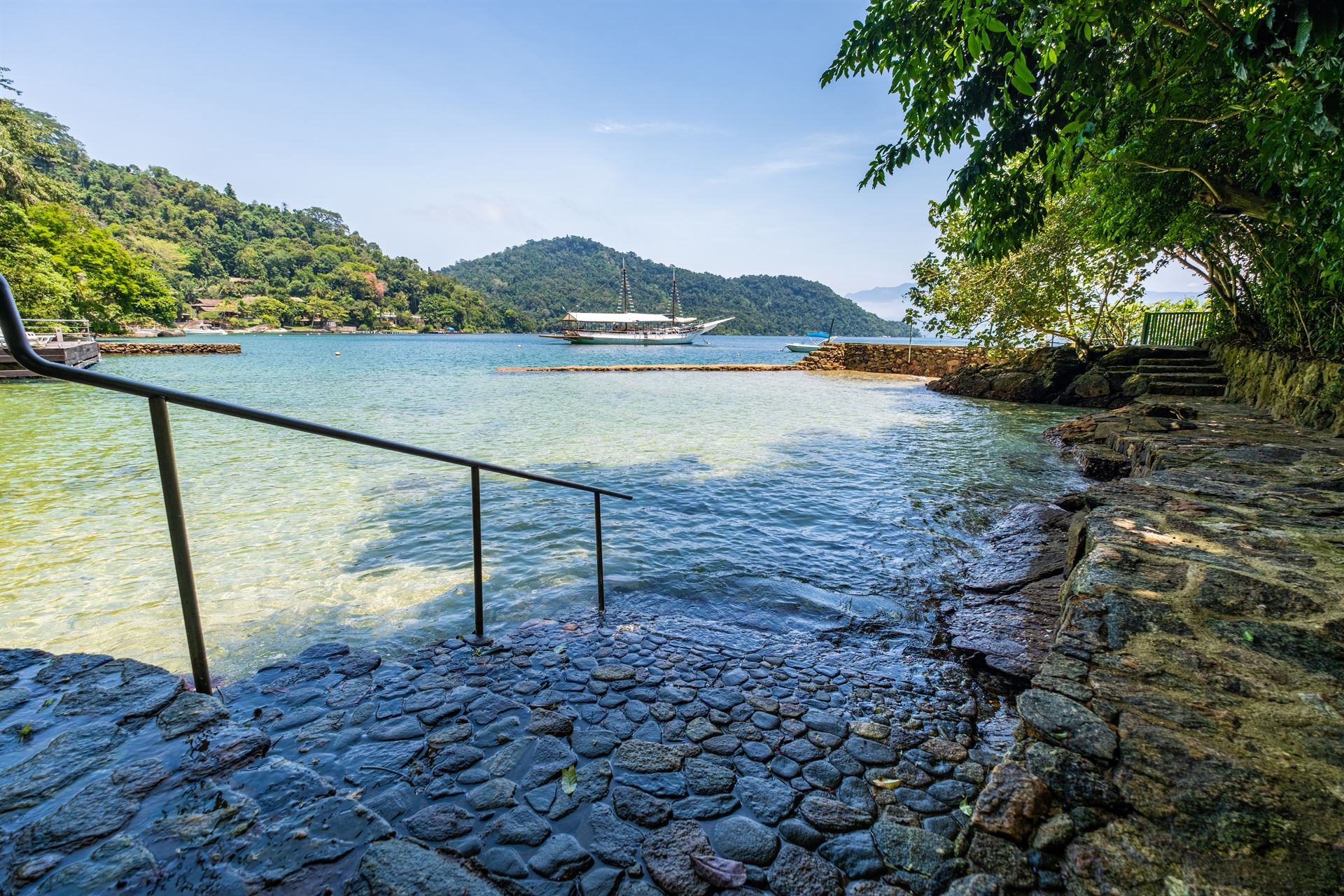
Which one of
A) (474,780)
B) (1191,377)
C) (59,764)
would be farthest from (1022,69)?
(1191,377)

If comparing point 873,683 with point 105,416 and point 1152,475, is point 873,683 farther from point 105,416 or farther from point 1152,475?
point 105,416

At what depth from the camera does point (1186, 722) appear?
202cm

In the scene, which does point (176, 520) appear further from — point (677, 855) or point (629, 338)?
point (629, 338)

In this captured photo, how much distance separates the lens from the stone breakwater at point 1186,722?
1.54 meters

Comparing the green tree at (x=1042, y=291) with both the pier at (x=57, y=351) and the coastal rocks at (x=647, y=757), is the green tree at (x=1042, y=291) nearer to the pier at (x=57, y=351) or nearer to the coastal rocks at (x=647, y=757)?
the coastal rocks at (x=647, y=757)

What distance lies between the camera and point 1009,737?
2.70 m

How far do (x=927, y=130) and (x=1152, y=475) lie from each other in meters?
4.17

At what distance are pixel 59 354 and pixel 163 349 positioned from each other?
30538 mm

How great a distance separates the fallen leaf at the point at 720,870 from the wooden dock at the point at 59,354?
2486cm

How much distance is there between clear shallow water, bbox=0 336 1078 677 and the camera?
455 centimetres

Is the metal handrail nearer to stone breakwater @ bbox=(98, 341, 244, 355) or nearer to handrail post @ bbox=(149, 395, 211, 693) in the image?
handrail post @ bbox=(149, 395, 211, 693)

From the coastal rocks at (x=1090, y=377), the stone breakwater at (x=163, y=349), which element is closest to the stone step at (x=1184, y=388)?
the coastal rocks at (x=1090, y=377)

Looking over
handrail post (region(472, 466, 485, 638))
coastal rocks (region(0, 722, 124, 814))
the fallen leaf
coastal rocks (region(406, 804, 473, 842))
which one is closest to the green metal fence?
handrail post (region(472, 466, 485, 638))

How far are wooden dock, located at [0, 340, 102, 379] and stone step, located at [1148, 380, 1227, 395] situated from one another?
31.6 meters
